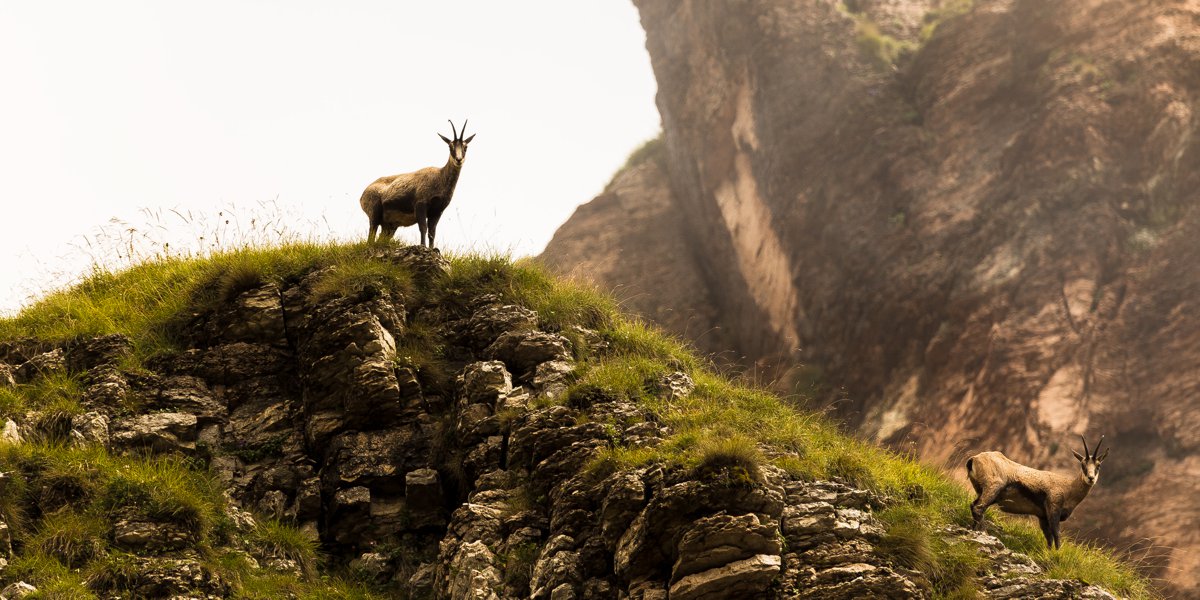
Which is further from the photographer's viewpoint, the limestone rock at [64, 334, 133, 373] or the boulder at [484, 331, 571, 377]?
the boulder at [484, 331, 571, 377]

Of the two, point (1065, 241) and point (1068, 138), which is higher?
point (1068, 138)

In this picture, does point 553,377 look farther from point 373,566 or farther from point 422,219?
point 422,219

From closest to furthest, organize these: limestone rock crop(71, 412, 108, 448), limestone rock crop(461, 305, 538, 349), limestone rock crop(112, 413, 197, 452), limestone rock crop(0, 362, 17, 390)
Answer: limestone rock crop(71, 412, 108, 448)
limestone rock crop(112, 413, 197, 452)
limestone rock crop(0, 362, 17, 390)
limestone rock crop(461, 305, 538, 349)

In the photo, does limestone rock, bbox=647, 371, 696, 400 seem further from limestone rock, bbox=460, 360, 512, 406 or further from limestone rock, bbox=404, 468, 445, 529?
limestone rock, bbox=404, 468, 445, 529

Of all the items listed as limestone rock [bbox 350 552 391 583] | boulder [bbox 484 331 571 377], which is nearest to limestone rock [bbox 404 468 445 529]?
limestone rock [bbox 350 552 391 583]

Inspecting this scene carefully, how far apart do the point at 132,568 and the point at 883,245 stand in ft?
76.5

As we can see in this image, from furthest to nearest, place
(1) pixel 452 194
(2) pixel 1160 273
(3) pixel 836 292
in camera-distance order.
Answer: (3) pixel 836 292
(2) pixel 1160 273
(1) pixel 452 194

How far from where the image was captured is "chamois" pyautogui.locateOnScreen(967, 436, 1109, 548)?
49.6ft

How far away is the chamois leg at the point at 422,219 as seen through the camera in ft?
57.6

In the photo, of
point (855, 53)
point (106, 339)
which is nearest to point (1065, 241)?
point (855, 53)

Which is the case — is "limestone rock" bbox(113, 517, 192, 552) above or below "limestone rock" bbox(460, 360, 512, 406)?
below

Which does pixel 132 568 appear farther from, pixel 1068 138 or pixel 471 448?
pixel 1068 138

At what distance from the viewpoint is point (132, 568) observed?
11930mm

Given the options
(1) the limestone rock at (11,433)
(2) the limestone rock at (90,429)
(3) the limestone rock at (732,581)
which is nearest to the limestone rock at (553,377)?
(3) the limestone rock at (732,581)
